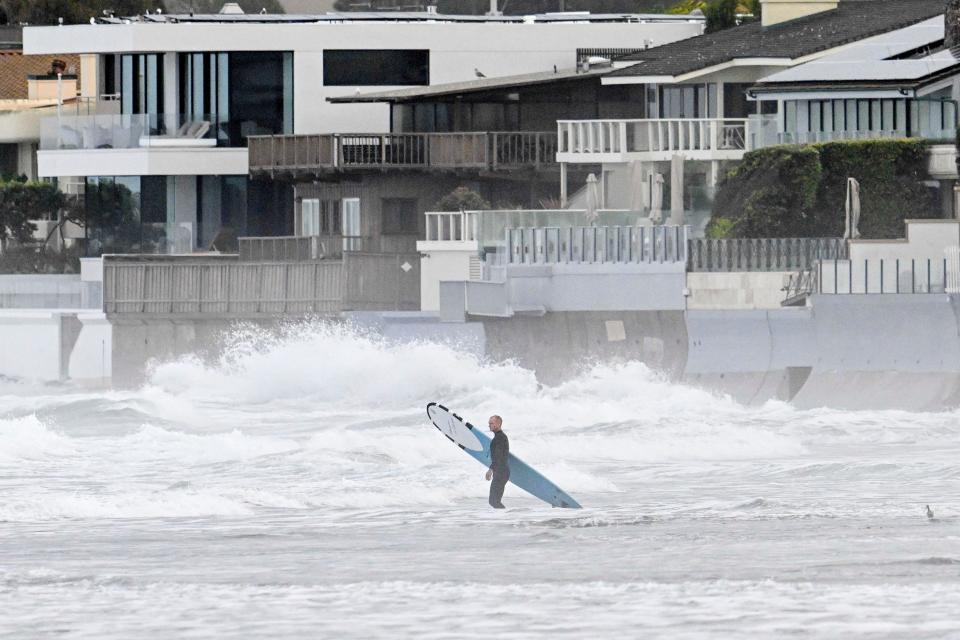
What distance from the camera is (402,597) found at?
22156mm

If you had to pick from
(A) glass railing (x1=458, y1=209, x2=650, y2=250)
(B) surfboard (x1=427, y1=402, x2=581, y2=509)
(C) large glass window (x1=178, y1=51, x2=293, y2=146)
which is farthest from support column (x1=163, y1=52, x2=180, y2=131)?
(B) surfboard (x1=427, y1=402, x2=581, y2=509)

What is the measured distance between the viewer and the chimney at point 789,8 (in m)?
59.9

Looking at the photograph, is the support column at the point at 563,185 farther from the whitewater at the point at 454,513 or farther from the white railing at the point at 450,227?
the whitewater at the point at 454,513

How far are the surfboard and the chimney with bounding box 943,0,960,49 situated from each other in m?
19.2

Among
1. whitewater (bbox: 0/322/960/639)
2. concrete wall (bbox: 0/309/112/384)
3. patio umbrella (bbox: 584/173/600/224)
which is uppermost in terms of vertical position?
patio umbrella (bbox: 584/173/600/224)

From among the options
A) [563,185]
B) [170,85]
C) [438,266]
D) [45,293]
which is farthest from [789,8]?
[45,293]

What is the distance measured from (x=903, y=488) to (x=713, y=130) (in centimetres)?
2200

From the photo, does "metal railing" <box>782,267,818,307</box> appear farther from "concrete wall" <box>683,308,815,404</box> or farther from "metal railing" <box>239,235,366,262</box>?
"metal railing" <box>239,235,366,262</box>

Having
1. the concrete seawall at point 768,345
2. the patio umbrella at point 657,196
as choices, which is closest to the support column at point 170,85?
the concrete seawall at point 768,345

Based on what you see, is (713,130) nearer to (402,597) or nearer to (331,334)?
(331,334)

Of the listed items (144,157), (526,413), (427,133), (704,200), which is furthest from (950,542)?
(144,157)

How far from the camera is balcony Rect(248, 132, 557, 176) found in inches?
2266

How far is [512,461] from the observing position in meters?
30.2

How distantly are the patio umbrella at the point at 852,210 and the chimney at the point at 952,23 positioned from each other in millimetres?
4165
